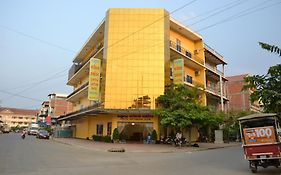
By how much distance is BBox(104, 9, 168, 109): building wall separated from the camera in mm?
35031

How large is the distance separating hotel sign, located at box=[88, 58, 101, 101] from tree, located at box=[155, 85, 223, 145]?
8180 millimetres

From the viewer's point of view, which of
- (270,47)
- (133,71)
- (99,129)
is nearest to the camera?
(270,47)

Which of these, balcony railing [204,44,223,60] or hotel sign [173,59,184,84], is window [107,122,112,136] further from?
balcony railing [204,44,223,60]

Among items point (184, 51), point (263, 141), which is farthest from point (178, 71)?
point (263, 141)

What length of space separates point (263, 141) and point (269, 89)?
91.9 inches

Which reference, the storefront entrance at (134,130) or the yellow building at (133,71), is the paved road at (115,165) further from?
the storefront entrance at (134,130)

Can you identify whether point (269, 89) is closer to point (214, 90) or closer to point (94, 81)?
point (94, 81)

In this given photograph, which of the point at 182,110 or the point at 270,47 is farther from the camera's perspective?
the point at 182,110

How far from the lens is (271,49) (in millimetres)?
11641

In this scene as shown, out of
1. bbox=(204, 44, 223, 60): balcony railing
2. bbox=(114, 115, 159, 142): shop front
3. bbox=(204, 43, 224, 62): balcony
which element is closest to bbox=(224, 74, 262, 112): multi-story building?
bbox=(204, 43, 224, 62): balcony

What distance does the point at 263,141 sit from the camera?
12398 mm

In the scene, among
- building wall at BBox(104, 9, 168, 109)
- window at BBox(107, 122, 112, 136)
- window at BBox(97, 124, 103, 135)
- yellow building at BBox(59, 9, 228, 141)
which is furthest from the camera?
window at BBox(97, 124, 103, 135)

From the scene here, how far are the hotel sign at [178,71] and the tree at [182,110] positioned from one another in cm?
265

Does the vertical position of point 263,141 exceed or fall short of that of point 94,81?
it falls short
